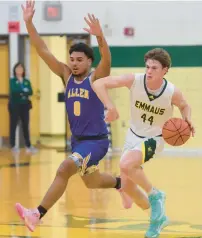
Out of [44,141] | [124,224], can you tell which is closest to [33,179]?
[124,224]

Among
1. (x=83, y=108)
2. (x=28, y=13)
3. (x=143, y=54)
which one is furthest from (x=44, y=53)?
(x=143, y=54)

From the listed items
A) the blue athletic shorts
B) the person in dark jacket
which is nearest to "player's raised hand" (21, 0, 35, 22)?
the blue athletic shorts

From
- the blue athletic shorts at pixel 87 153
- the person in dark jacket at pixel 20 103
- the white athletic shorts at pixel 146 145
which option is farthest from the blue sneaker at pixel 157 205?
the person in dark jacket at pixel 20 103

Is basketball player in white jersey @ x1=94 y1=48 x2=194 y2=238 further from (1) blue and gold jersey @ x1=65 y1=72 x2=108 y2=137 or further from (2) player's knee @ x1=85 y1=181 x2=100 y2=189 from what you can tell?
(2) player's knee @ x1=85 y1=181 x2=100 y2=189

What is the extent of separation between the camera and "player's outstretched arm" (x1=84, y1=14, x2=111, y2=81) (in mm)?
5895

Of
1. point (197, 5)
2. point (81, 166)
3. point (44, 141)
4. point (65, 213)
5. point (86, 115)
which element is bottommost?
point (44, 141)

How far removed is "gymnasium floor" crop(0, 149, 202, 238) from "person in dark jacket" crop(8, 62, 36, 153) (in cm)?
182

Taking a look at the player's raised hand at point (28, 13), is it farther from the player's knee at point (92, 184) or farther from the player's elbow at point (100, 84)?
the player's knee at point (92, 184)

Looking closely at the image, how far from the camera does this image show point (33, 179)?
32.0 feet

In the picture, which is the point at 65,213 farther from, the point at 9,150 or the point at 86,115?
the point at 9,150

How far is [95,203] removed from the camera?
25.3ft

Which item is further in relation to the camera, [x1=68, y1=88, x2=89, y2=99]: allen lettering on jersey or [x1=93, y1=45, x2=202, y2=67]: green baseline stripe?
[x1=93, y1=45, x2=202, y2=67]: green baseline stripe

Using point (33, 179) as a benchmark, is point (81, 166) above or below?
above

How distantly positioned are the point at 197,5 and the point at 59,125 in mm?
6499
